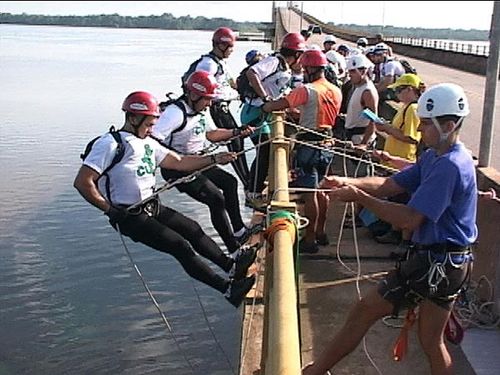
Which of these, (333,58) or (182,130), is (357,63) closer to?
(182,130)

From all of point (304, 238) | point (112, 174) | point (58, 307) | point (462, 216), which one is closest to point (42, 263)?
point (58, 307)

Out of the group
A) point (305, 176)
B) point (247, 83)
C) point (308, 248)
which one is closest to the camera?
point (305, 176)

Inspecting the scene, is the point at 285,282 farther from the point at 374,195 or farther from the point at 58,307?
the point at 58,307

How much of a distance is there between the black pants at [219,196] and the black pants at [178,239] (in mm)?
743

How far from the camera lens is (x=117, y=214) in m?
6.34

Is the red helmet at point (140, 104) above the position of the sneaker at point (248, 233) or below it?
above

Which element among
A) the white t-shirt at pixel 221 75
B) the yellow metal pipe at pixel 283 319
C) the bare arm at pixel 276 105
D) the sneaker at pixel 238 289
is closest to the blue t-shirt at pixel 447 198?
the yellow metal pipe at pixel 283 319

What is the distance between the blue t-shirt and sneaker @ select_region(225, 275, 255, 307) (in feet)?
8.64

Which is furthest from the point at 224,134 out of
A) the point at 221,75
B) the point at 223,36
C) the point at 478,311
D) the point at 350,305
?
the point at 478,311

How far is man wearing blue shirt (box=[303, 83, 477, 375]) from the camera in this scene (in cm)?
434

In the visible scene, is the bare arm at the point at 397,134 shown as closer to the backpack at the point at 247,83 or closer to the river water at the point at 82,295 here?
the backpack at the point at 247,83

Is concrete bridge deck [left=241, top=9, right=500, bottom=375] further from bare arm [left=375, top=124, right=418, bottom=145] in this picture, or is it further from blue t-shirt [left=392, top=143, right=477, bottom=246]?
blue t-shirt [left=392, top=143, right=477, bottom=246]

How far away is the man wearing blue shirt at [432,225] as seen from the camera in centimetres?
434

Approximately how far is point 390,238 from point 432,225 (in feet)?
14.0
